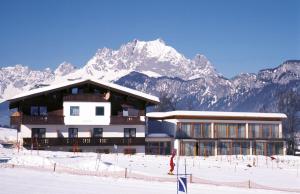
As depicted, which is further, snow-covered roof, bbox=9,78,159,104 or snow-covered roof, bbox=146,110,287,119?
snow-covered roof, bbox=146,110,287,119

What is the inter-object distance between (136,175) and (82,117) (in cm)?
2583

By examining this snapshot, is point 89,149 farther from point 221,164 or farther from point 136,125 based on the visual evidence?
point 221,164

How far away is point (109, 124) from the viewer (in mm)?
60875

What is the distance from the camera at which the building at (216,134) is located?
6612 centimetres

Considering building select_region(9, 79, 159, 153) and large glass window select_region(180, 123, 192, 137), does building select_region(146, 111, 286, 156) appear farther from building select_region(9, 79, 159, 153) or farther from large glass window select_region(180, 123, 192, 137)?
building select_region(9, 79, 159, 153)

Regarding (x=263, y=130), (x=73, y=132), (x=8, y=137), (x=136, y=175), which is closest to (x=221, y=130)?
(x=263, y=130)

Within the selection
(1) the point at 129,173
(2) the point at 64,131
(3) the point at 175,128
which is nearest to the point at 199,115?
(3) the point at 175,128

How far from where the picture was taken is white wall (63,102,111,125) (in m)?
60.4

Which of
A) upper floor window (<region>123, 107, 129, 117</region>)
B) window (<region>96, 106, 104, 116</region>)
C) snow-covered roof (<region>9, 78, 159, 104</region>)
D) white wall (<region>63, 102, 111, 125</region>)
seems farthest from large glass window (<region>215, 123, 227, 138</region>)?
window (<region>96, 106, 104, 116</region>)

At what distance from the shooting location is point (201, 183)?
1329 inches

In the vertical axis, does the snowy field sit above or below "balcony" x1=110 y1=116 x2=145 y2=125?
below

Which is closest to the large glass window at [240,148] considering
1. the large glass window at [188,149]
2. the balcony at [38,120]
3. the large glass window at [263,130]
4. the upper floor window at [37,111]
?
the large glass window at [263,130]

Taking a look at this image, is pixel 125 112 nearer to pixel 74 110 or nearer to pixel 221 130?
pixel 74 110

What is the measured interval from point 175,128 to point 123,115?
7.92m
